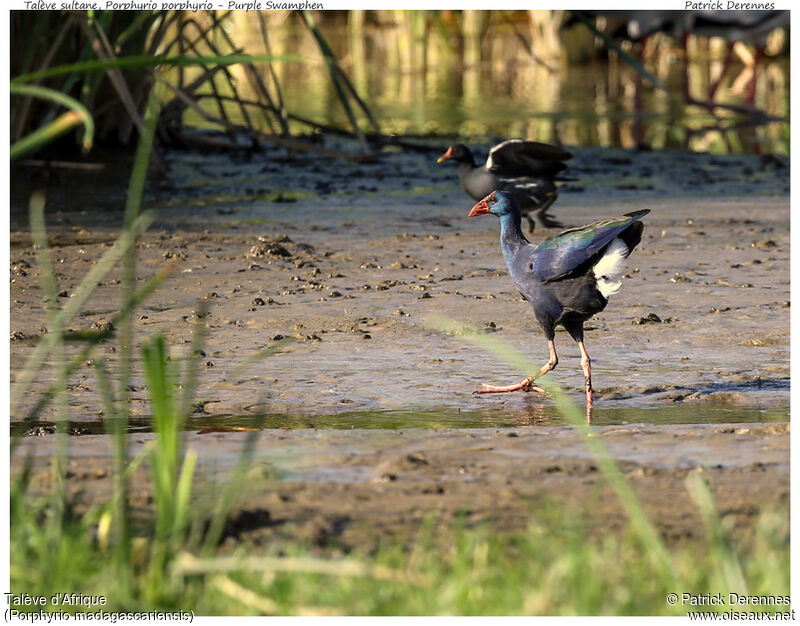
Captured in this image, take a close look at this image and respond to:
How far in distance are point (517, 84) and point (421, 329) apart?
39.7ft

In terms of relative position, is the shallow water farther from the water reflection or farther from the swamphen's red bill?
the water reflection

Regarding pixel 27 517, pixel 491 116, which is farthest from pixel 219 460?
pixel 491 116

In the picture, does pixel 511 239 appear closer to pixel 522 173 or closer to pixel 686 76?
pixel 522 173

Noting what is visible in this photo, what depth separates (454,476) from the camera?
378 centimetres

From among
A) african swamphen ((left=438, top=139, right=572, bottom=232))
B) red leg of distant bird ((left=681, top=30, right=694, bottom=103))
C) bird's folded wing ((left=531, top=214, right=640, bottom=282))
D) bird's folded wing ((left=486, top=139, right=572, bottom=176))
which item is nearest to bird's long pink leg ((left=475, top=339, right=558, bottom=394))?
bird's folded wing ((left=531, top=214, right=640, bottom=282))

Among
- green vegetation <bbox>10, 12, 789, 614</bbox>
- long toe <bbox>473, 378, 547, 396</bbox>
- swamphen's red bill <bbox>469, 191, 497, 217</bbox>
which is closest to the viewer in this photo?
green vegetation <bbox>10, 12, 789, 614</bbox>

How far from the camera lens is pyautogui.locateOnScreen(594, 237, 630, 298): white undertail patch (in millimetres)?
5156

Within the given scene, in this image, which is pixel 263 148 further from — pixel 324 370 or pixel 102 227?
pixel 324 370

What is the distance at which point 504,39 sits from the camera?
24.4m

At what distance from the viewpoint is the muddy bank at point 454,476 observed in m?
3.32

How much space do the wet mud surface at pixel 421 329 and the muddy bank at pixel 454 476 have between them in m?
0.01

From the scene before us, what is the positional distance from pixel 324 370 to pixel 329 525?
2.28m

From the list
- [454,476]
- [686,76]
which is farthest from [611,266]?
[686,76]

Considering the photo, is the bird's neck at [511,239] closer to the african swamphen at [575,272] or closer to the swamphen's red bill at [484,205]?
the african swamphen at [575,272]
